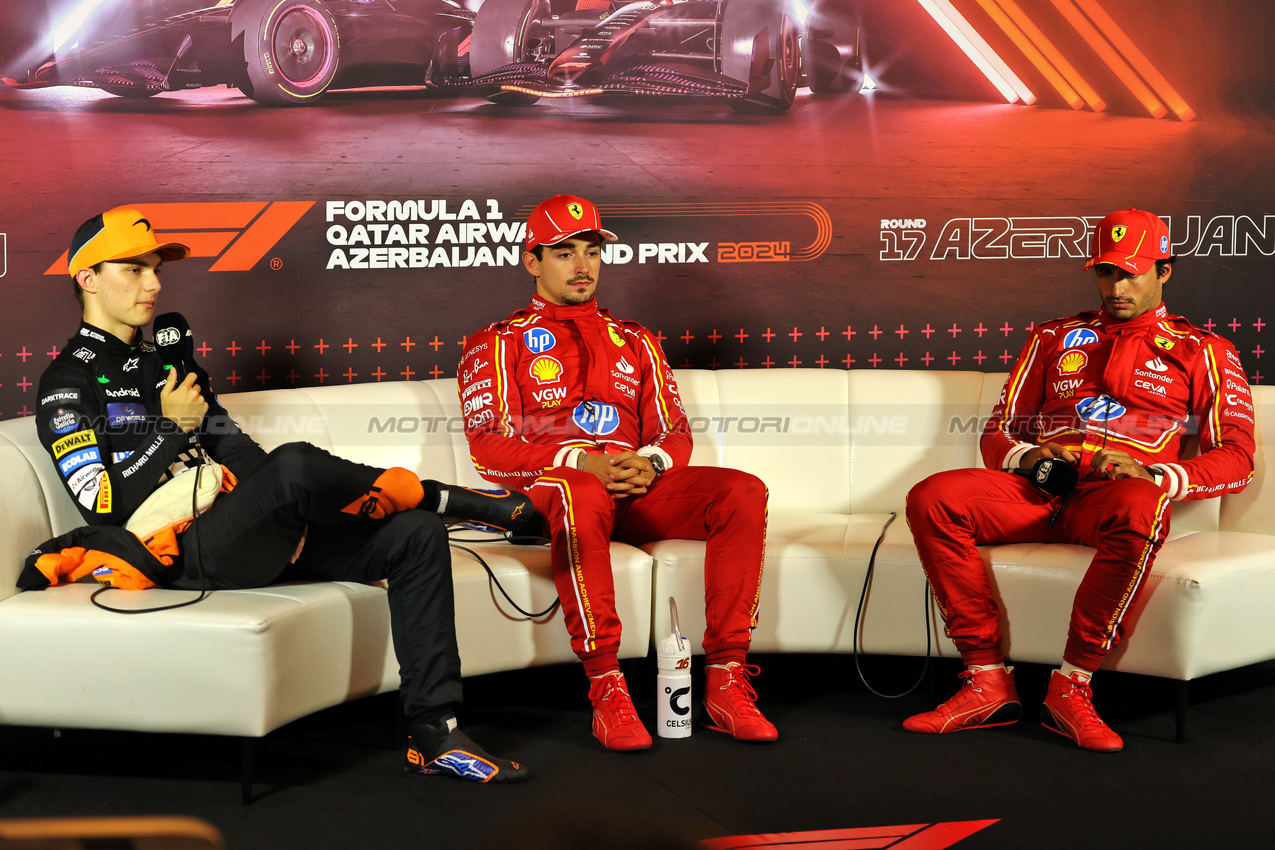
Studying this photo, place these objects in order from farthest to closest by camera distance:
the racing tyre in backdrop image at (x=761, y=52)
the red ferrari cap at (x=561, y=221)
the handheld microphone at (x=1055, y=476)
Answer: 1. the racing tyre in backdrop image at (x=761, y=52)
2. the red ferrari cap at (x=561, y=221)
3. the handheld microphone at (x=1055, y=476)

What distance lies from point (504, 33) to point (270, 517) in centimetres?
218

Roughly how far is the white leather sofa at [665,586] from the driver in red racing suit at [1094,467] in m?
0.11

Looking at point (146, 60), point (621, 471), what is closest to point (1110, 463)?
point (621, 471)

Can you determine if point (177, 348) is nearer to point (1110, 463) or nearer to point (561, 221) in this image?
point (561, 221)

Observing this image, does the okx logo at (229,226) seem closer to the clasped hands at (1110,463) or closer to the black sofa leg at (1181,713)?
the clasped hands at (1110,463)

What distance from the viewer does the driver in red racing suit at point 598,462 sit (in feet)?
8.92

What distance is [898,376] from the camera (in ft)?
12.1

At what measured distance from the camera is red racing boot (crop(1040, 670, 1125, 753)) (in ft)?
8.66

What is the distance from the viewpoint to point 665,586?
297cm

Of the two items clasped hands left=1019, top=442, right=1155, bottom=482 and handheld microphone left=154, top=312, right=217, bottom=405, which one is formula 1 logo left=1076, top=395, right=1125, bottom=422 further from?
A: handheld microphone left=154, top=312, right=217, bottom=405

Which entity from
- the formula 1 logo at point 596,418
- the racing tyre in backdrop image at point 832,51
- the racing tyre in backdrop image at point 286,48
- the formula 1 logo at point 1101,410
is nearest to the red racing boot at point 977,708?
the formula 1 logo at point 1101,410

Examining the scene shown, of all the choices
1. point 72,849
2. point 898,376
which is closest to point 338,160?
point 898,376

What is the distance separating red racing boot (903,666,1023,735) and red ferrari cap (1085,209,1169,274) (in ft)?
3.83

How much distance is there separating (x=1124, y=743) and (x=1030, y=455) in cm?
74
